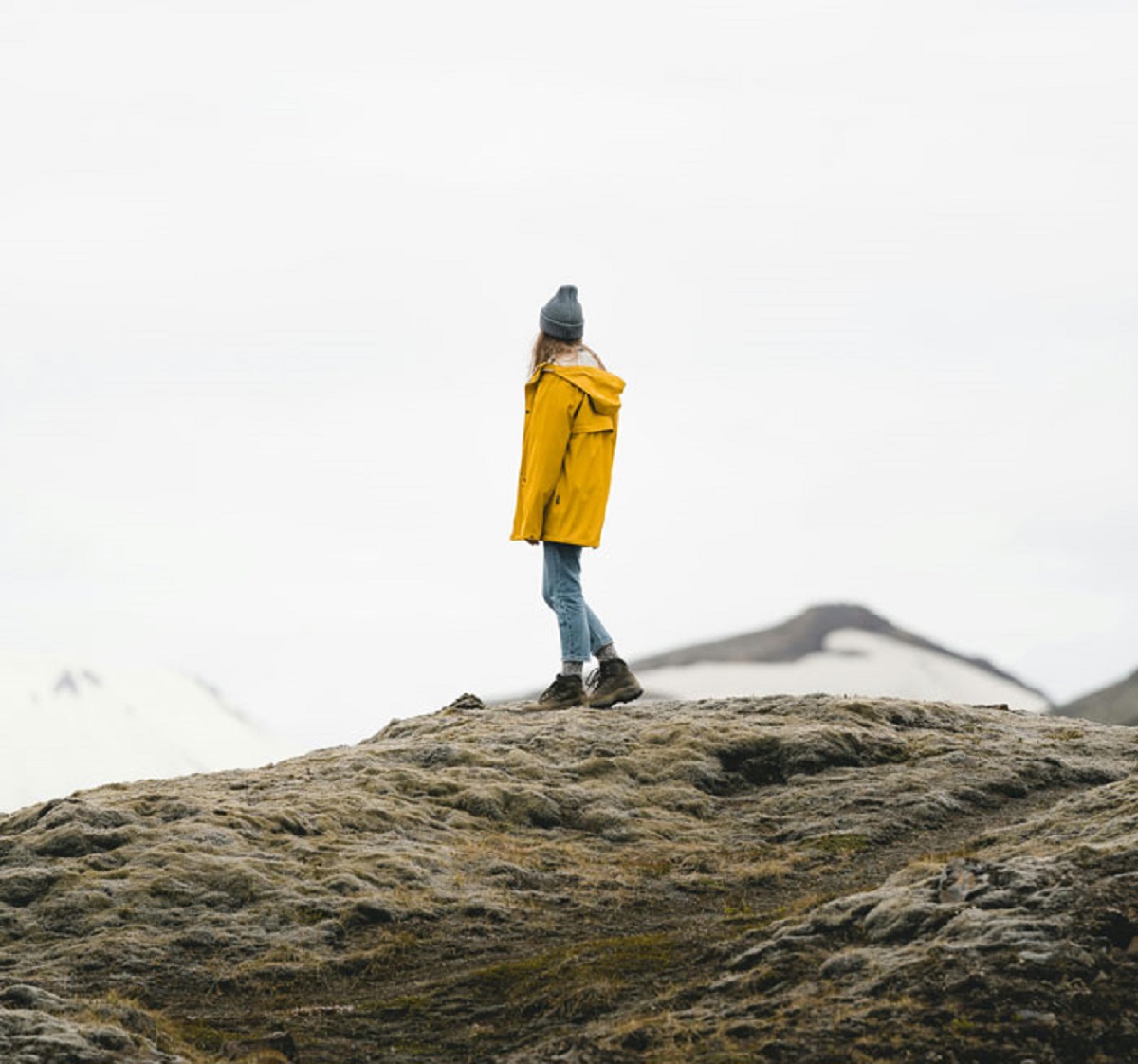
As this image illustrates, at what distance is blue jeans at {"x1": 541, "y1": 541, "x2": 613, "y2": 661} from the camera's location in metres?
18.5

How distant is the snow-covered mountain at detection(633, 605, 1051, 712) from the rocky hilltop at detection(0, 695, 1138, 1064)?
92 centimetres

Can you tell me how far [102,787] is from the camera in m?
16.1

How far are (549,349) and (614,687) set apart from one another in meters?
3.70

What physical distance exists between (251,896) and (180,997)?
1.59 m

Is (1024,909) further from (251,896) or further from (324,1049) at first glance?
(251,896)

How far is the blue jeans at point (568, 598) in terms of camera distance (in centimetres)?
1847

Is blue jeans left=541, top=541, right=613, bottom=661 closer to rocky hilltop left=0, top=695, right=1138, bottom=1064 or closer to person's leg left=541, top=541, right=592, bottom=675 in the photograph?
person's leg left=541, top=541, right=592, bottom=675

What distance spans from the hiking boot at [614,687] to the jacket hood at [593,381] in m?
2.74

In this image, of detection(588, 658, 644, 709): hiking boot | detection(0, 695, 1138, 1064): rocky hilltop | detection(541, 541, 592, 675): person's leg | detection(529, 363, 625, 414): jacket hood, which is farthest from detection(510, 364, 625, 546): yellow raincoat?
detection(0, 695, 1138, 1064): rocky hilltop

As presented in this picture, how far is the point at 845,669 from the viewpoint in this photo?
19.3 metres

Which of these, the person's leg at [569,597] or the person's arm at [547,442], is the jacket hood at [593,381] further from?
the person's leg at [569,597]

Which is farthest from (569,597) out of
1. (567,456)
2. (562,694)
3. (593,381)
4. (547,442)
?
(593,381)

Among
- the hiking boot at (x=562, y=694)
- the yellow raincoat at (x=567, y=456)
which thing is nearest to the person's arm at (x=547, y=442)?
the yellow raincoat at (x=567, y=456)

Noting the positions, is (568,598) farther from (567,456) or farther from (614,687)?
(567,456)
